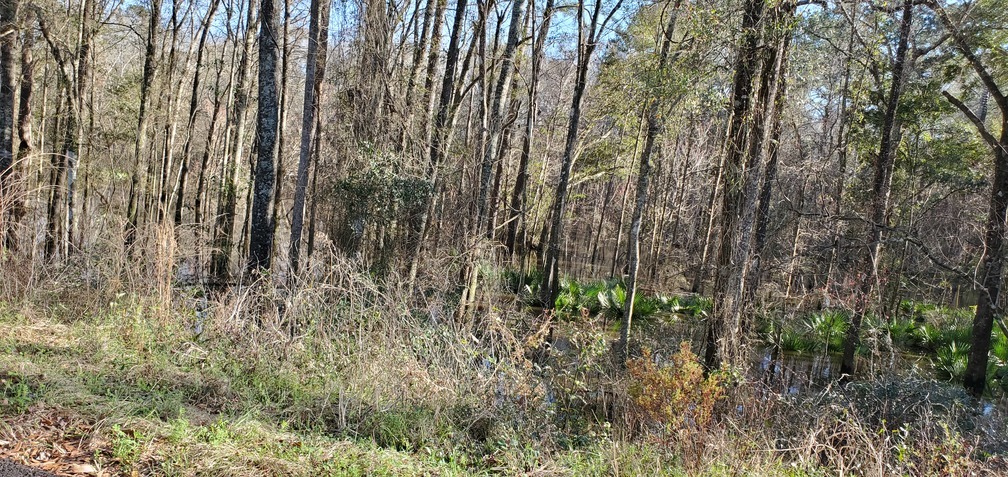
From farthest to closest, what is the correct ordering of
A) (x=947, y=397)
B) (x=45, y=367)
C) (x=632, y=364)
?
(x=947, y=397) < (x=632, y=364) < (x=45, y=367)

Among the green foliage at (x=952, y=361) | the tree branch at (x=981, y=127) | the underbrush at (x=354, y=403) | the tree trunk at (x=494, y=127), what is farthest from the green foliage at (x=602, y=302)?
the tree branch at (x=981, y=127)

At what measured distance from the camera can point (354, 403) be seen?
205 inches

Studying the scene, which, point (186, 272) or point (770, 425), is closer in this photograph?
point (770, 425)

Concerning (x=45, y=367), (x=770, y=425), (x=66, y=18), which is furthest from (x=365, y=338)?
(x=66, y=18)

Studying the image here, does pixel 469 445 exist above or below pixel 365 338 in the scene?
below

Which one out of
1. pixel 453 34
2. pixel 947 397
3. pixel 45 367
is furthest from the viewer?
pixel 453 34

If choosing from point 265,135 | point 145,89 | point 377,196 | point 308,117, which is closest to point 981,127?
point 377,196

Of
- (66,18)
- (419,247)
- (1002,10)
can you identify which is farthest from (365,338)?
(1002,10)

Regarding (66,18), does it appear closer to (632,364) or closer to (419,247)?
(419,247)

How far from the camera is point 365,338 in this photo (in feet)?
20.8

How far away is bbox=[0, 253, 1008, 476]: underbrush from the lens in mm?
4070

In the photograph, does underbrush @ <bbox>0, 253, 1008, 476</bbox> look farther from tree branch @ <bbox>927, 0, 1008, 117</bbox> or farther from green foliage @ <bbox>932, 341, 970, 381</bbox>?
tree branch @ <bbox>927, 0, 1008, 117</bbox>

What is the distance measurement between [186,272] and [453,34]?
769 cm

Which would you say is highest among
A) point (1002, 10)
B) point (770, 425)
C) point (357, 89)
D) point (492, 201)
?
point (1002, 10)
